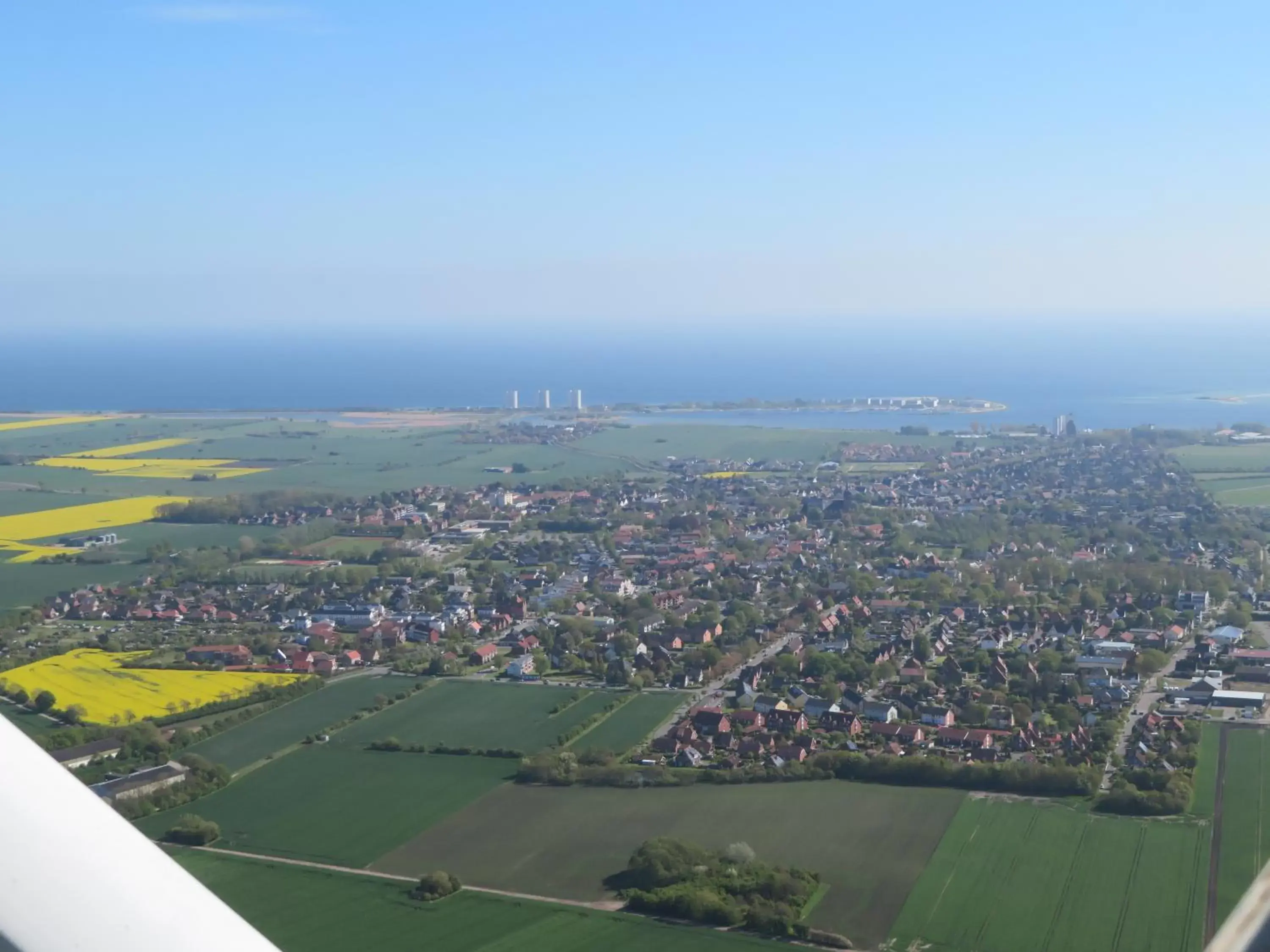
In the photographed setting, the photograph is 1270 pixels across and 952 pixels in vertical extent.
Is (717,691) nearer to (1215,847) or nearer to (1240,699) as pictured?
(1240,699)

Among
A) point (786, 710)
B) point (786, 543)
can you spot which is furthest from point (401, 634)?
point (786, 543)

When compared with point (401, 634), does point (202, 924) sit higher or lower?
higher

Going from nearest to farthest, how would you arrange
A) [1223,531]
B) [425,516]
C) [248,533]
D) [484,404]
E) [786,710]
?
[786,710], [1223,531], [248,533], [425,516], [484,404]

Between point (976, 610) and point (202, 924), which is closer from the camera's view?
→ point (202, 924)

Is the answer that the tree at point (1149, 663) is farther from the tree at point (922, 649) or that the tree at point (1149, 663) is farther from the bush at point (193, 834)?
the bush at point (193, 834)

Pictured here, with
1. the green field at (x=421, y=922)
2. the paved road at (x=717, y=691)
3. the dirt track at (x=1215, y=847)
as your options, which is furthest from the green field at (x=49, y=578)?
the dirt track at (x=1215, y=847)

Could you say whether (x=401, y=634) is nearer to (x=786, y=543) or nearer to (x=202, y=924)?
(x=786, y=543)

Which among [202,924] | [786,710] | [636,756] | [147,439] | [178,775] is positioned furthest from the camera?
[147,439]
